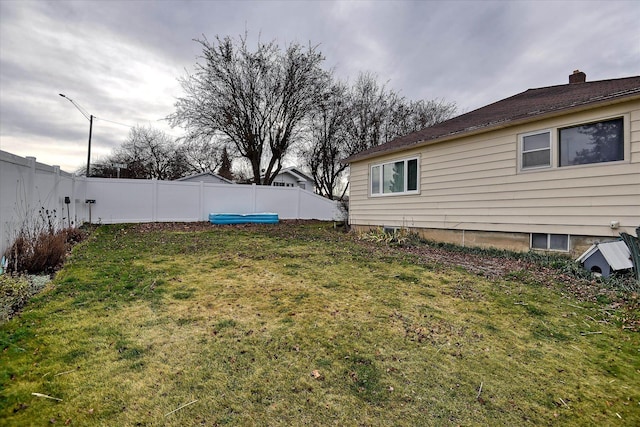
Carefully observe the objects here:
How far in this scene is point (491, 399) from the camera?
6.78ft

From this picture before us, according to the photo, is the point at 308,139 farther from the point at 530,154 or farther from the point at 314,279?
the point at 314,279

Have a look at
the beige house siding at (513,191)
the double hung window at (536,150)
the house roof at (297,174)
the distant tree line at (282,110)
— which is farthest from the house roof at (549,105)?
the house roof at (297,174)

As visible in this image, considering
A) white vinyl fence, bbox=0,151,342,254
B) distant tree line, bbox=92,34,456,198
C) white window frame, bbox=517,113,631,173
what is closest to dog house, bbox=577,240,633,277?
white window frame, bbox=517,113,631,173

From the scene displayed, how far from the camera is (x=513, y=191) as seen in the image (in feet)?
22.0

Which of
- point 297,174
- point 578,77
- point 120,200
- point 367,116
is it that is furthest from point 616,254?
point 297,174

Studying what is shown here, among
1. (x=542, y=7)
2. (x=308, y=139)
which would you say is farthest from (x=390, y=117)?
(x=542, y=7)

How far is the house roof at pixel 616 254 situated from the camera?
459 centimetres

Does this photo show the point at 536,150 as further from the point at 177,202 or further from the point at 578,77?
the point at 177,202

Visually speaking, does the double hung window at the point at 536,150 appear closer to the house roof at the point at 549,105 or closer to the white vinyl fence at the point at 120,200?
the house roof at the point at 549,105

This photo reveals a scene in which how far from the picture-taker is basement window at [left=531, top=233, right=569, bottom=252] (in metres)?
5.96

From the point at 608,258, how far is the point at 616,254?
187mm

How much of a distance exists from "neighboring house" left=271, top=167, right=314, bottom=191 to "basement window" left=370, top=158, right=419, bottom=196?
16.3m

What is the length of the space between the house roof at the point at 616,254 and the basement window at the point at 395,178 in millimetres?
4532

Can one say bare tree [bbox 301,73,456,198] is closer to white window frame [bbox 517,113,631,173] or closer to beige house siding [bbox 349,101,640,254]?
beige house siding [bbox 349,101,640,254]
